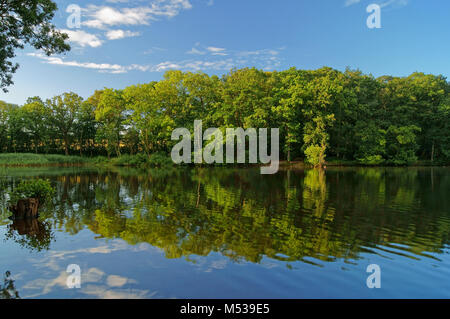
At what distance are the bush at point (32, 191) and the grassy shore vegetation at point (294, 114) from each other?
34663 mm

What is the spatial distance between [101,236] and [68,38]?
12865 mm

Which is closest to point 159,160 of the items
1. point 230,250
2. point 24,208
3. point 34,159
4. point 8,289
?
point 34,159

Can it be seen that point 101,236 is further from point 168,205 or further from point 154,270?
point 168,205

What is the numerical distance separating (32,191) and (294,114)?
39475 millimetres

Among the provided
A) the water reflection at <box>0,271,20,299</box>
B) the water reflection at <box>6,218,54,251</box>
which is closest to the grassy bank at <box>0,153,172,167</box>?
the water reflection at <box>6,218,54,251</box>

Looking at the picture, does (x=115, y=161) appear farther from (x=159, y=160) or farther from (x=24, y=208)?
(x=24, y=208)

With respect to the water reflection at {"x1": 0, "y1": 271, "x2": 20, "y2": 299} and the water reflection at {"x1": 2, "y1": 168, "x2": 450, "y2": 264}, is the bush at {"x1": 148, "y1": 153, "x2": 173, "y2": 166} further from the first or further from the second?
the water reflection at {"x1": 0, "y1": 271, "x2": 20, "y2": 299}

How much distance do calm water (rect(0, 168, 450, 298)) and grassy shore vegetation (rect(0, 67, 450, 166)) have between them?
33.4 metres

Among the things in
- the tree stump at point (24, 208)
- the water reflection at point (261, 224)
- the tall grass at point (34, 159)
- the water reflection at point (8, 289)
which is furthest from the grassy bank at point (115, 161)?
the water reflection at point (8, 289)

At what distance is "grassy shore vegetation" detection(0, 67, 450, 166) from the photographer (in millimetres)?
45094

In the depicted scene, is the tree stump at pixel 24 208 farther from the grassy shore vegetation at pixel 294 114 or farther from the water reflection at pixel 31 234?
the grassy shore vegetation at pixel 294 114

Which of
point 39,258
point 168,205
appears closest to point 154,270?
point 39,258

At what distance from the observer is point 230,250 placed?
23.0ft

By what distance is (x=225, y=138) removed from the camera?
143 ft
